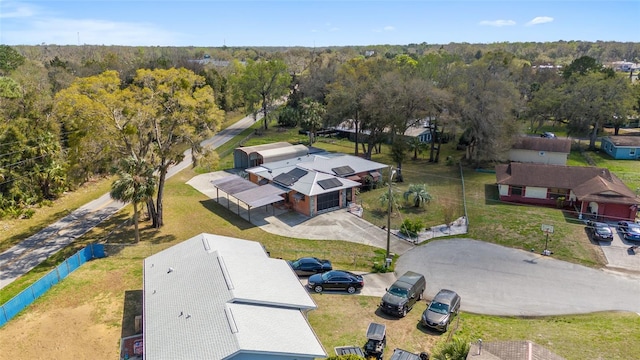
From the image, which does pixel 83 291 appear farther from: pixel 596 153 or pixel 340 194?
pixel 596 153

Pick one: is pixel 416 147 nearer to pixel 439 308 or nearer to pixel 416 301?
pixel 416 301

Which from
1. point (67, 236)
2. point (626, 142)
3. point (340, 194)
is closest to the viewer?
point (67, 236)

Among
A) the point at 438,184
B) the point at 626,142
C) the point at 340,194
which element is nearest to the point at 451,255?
the point at 340,194

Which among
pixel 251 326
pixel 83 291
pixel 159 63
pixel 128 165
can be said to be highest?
pixel 159 63

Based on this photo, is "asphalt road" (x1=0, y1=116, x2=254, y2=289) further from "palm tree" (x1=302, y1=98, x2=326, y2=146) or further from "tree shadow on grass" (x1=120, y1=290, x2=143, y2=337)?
"palm tree" (x1=302, y1=98, x2=326, y2=146)

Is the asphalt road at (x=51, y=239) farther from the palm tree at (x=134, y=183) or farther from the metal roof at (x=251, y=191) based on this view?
the metal roof at (x=251, y=191)

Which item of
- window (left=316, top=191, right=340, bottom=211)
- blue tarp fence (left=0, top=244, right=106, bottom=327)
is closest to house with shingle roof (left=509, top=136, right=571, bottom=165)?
window (left=316, top=191, right=340, bottom=211)

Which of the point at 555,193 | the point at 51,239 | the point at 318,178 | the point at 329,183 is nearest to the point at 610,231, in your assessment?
the point at 555,193

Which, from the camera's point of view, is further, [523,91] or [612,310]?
[523,91]

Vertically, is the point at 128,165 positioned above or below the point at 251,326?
above
